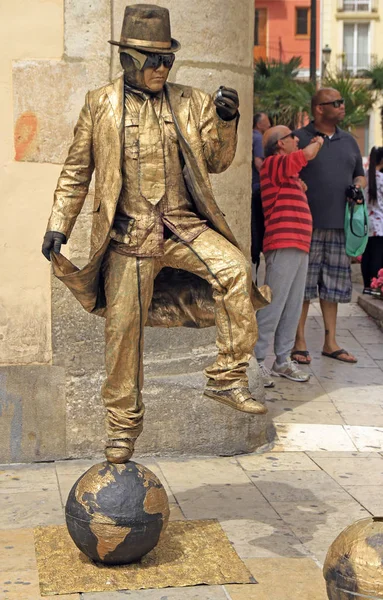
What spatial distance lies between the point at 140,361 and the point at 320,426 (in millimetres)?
2791

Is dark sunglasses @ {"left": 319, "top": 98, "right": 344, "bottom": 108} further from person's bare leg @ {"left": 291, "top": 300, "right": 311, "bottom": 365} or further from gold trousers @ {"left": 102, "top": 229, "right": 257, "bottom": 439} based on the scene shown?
gold trousers @ {"left": 102, "top": 229, "right": 257, "bottom": 439}

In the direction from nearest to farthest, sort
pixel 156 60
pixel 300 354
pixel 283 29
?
pixel 156 60, pixel 300 354, pixel 283 29

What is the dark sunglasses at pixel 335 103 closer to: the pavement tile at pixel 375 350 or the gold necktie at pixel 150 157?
the pavement tile at pixel 375 350

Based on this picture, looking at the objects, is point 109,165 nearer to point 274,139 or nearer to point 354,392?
point 274,139

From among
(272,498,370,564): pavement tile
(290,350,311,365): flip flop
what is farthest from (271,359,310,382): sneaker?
(272,498,370,564): pavement tile

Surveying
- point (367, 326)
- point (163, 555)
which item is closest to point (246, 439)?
point (163, 555)

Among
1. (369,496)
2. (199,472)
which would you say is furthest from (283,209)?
(369,496)

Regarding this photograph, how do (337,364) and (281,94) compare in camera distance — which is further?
(281,94)

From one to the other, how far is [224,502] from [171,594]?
1.29m

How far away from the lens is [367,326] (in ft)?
35.3

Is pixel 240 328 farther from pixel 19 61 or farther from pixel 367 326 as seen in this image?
pixel 367 326

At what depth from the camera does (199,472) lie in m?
6.69

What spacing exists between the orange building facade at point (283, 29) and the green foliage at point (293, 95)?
51.9 ft

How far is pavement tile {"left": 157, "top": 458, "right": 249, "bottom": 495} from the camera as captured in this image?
21.2 ft
